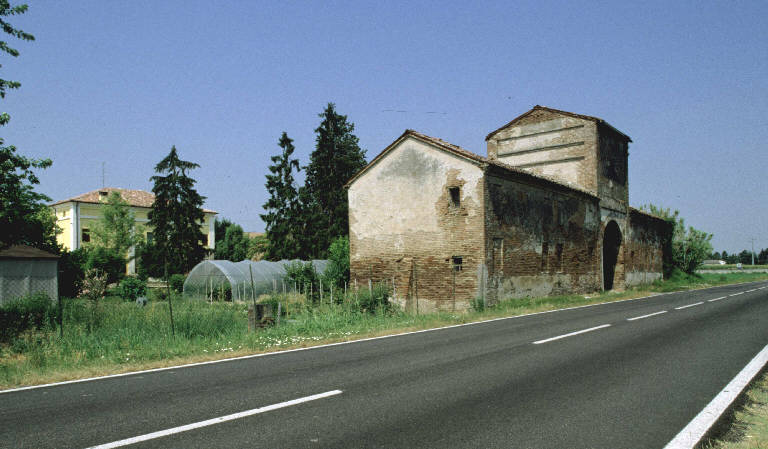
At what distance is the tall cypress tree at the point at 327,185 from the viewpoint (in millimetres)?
48625

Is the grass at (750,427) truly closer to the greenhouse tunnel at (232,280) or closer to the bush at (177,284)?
the greenhouse tunnel at (232,280)

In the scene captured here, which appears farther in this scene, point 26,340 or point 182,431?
point 26,340

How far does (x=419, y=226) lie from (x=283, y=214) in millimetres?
29656

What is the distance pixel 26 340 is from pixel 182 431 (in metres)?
9.77

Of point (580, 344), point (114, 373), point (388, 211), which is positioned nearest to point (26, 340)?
point (114, 373)

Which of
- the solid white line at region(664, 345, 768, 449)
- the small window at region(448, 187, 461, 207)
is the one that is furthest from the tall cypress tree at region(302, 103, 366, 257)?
the solid white line at region(664, 345, 768, 449)

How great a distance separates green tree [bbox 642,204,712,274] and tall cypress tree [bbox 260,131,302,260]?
38372 millimetres

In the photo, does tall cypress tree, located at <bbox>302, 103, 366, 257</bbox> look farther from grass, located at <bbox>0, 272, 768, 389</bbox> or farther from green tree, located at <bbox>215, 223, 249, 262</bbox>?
grass, located at <bbox>0, 272, 768, 389</bbox>

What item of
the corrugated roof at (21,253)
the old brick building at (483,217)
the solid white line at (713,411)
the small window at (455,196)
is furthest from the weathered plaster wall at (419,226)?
the corrugated roof at (21,253)

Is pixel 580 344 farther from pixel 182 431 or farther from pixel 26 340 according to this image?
pixel 26 340

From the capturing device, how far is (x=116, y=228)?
45.0 metres

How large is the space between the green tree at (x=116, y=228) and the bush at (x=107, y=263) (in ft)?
23.3

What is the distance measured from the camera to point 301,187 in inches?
1994

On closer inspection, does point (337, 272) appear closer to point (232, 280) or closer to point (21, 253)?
point (232, 280)
